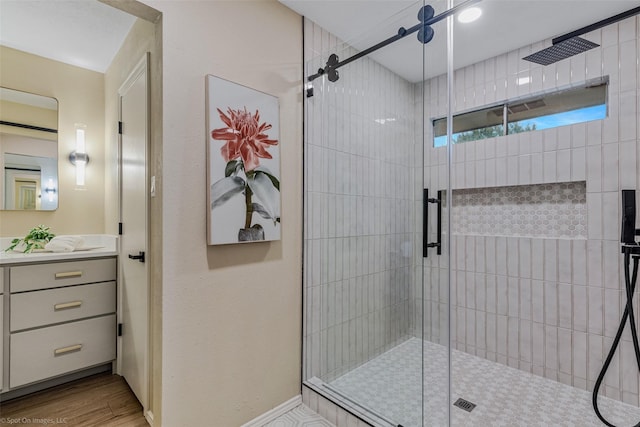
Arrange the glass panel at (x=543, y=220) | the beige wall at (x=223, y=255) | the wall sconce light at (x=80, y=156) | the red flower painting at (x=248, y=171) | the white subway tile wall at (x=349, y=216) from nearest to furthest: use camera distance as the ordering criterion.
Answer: the beige wall at (x=223, y=255)
the red flower painting at (x=248, y=171)
the white subway tile wall at (x=349, y=216)
the glass panel at (x=543, y=220)
the wall sconce light at (x=80, y=156)

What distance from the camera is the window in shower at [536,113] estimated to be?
6.68 feet

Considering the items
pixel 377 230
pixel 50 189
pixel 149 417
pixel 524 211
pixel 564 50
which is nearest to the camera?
pixel 149 417

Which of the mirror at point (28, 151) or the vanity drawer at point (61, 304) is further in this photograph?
the mirror at point (28, 151)

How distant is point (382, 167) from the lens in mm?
1770

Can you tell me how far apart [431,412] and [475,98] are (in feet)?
7.48

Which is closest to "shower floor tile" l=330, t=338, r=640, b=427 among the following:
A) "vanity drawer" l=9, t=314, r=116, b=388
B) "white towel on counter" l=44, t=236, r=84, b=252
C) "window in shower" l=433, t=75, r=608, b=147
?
"vanity drawer" l=9, t=314, r=116, b=388

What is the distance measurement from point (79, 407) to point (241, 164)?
1.79 meters

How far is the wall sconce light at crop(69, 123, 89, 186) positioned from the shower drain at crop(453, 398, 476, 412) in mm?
3240

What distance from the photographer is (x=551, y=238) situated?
2.17 meters

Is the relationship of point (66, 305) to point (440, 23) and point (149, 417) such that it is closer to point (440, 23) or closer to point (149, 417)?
point (149, 417)

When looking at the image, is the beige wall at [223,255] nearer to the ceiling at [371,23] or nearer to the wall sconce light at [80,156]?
the ceiling at [371,23]

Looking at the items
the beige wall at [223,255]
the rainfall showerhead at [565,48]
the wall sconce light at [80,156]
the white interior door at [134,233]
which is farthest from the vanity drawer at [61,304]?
the rainfall showerhead at [565,48]

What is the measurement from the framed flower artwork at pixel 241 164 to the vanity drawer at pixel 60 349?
144 cm

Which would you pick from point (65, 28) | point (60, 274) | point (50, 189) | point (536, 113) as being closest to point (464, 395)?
point (536, 113)
